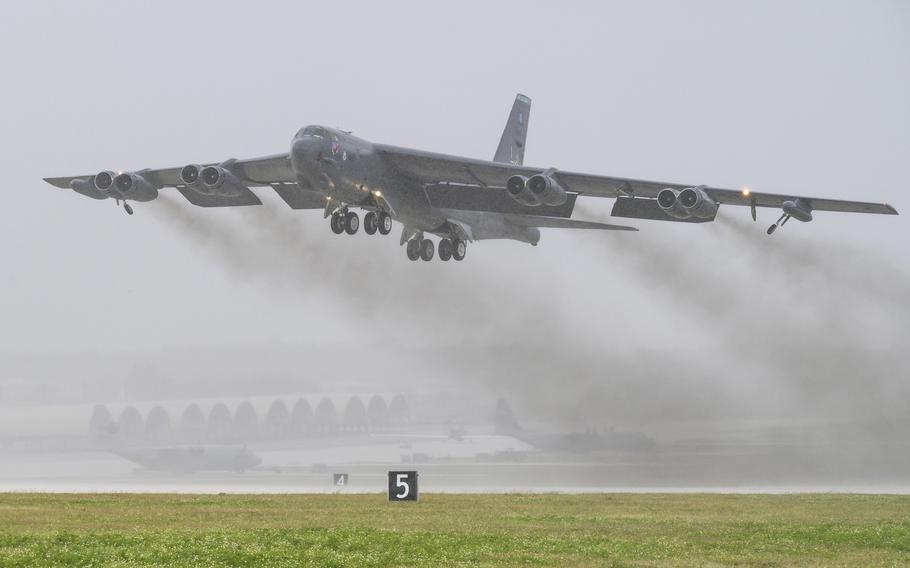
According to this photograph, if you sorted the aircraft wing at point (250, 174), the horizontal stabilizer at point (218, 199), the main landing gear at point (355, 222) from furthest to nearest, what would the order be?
the horizontal stabilizer at point (218, 199) → the aircraft wing at point (250, 174) → the main landing gear at point (355, 222)

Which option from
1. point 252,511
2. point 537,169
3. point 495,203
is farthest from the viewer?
point 495,203

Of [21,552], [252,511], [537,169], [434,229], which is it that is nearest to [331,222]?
[434,229]

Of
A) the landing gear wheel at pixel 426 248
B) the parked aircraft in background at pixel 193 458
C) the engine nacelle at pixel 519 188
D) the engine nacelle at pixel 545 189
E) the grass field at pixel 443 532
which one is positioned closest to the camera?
the grass field at pixel 443 532

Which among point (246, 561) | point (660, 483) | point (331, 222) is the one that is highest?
point (331, 222)

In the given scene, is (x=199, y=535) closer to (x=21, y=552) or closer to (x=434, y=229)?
(x=21, y=552)

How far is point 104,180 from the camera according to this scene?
142 ft

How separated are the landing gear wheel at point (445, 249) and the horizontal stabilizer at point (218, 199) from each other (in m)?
7.78

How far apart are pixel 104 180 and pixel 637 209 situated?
19802 mm

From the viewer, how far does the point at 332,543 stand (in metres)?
25.8

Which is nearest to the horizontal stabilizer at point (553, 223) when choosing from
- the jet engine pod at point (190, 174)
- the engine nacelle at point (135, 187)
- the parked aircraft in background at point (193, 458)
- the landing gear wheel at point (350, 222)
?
the landing gear wheel at point (350, 222)

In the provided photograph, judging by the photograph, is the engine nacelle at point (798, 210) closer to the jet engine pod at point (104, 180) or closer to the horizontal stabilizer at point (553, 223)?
the horizontal stabilizer at point (553, 223)

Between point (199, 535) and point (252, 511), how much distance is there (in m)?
10.9

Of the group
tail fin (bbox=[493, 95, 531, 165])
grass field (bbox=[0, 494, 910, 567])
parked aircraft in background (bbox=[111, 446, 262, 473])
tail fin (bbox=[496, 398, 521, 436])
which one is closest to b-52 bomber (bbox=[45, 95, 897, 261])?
tail fin (bbox=[493, 95, 531, 165])

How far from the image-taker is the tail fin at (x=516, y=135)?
55.1 metres
